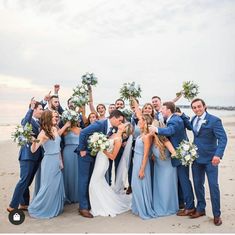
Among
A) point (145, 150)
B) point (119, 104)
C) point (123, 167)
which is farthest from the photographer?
point (119, 104)

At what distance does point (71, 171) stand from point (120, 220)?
1.58m

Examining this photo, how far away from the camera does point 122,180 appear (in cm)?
701

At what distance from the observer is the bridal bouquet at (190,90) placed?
745 cm

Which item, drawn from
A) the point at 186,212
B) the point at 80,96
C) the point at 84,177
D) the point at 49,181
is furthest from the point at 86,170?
the point at 186,212

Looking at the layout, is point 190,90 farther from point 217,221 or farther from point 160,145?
point 217,221

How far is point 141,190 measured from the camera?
21.0ft

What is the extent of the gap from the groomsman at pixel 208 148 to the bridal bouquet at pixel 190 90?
54.9 inches

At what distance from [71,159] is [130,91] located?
219 centimetres

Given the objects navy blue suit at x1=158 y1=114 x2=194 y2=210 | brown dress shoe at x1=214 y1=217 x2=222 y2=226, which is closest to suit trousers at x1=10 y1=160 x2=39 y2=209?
navy blue suit at x1=158 y1=114 x2=194 y2=210

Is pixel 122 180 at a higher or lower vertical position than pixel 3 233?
higher

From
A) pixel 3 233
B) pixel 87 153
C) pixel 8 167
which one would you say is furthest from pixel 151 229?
pixel 8 167

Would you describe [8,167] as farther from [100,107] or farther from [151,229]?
[151,229]

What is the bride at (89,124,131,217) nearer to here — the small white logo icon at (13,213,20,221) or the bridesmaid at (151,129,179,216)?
the bridesmaid at (151,129,179,216)

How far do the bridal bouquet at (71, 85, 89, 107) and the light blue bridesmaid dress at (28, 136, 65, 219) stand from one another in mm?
1102
